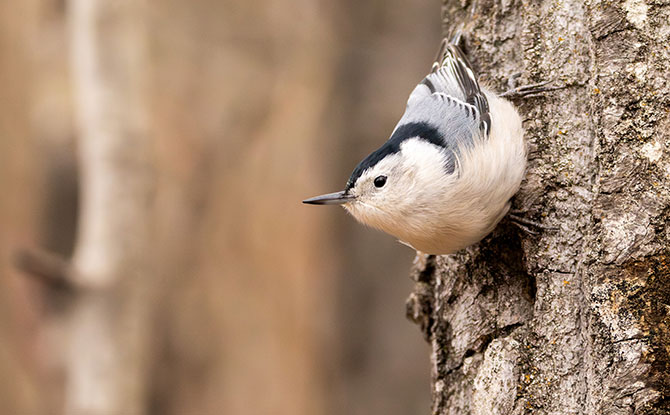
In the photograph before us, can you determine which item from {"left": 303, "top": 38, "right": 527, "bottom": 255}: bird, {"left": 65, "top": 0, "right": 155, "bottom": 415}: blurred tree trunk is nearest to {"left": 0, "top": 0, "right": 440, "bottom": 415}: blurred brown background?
{"left": 65, "top": 0, "right": 155, "bottom": 415}: blurred tree trunk

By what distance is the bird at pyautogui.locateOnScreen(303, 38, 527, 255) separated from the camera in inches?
53.3

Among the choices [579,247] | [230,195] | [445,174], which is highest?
[230,195]

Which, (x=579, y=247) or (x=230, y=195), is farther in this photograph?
(x=230, y=195)

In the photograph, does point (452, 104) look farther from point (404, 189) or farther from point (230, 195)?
point (230, 195)

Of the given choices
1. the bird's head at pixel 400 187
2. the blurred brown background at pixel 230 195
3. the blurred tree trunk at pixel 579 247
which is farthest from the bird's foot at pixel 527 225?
the blurred brown background at pixel 230 195

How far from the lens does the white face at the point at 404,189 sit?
1.37 m

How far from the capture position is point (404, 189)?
141 centimetres

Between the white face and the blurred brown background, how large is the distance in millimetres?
1776

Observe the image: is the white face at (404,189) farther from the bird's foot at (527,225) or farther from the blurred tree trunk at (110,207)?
the blurred tree trunk at (110,207)

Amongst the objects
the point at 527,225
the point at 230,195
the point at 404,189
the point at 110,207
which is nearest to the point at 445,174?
the point at 404,189

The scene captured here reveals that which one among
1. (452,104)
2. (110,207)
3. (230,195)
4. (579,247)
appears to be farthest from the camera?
(230,195)

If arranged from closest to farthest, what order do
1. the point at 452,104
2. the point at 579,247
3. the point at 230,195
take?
the point at 579,247 → the point at 452,104 → the point at 230,195

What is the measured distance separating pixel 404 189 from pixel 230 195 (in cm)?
194

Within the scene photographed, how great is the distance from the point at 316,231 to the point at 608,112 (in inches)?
80.0
